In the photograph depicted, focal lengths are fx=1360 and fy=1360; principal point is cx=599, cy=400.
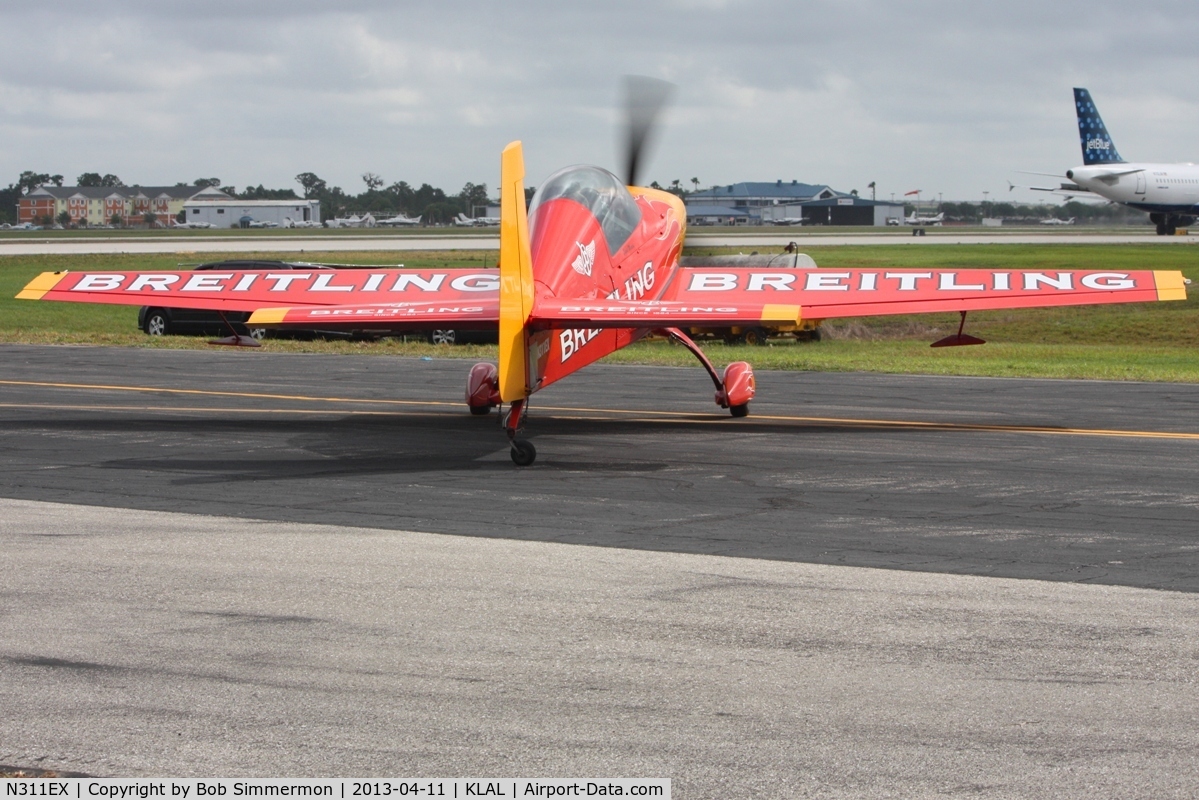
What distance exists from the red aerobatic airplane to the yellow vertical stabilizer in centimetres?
1

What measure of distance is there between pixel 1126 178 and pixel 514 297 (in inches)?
3046

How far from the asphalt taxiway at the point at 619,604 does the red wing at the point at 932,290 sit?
1469mm

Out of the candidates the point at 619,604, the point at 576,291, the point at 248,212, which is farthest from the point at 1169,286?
the point at 248,212

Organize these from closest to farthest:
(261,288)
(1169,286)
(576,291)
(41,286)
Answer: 1. (576,291)
2. (1169,286)
3. (41,286)
4. (261,288)

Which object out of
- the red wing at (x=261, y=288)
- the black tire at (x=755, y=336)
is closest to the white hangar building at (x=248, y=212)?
the black tire at (x=755, y=336)

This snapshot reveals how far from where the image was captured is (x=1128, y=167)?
82625mm

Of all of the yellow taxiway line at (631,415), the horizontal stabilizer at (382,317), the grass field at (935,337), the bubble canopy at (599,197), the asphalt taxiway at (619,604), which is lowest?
the asphalt taxiway at (619,604)

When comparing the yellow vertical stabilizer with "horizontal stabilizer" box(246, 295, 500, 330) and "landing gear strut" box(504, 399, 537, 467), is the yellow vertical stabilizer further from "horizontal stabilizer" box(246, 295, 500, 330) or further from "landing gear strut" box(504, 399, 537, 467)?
"horizontal stabilizer" box(246, 295, 500, 330)

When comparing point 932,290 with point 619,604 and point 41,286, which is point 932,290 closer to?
point 619,604

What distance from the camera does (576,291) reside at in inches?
571

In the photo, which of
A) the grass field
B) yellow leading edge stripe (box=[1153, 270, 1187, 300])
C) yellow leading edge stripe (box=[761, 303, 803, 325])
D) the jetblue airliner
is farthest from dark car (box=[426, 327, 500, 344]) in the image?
the jetblue airliner

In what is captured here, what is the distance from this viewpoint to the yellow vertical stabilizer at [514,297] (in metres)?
12.5

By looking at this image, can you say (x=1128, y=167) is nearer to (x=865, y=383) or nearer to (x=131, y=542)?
(x=865, y=383)

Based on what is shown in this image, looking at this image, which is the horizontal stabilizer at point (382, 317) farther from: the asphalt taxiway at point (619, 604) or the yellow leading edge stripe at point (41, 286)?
the yellow leading edge stripe at point (41, 286)
